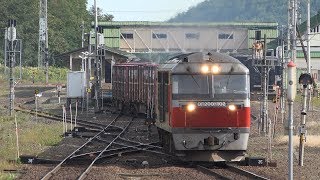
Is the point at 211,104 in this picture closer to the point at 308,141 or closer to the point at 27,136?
the point at 308,141

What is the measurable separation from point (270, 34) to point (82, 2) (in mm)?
66965

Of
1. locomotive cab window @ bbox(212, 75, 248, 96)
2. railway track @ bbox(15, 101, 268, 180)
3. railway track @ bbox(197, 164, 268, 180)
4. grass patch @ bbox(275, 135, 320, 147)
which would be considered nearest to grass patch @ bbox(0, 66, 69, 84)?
railway track @ bbox(15, 101, 268, 180)

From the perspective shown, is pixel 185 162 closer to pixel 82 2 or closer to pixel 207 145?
pixel 207 145

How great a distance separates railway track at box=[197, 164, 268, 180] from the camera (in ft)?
49.0

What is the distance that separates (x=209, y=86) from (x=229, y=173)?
213 cm

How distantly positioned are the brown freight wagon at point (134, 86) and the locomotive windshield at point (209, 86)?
1175 cm

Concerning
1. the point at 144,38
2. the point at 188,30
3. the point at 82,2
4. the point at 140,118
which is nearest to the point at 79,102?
the point at 140,118

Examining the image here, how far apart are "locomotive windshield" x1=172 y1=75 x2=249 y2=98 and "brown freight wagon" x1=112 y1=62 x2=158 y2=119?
1175 cm

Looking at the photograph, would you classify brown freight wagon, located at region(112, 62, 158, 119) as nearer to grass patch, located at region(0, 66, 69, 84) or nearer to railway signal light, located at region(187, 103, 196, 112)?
railway signal light, located at region(187, 103, 196, 112)

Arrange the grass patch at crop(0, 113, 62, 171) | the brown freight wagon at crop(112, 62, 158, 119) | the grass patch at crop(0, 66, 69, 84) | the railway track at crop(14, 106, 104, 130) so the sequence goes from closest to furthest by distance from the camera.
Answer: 1. the grass patch at crop(0, 113, 62, 171)
2. the railway track at crop(14, 106, 104, 130)
3. the brown freight wagon at crop(112, 62, 158, 119)
4. the grass patch at crop(0, 66, 69, 84)

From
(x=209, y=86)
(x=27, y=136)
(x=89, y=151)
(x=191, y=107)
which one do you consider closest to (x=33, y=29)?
(x=27, y=136)

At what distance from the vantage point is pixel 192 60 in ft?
55.3

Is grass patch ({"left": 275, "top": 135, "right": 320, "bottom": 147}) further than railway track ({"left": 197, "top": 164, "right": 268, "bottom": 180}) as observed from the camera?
Yes

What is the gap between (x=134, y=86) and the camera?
3484 cm
